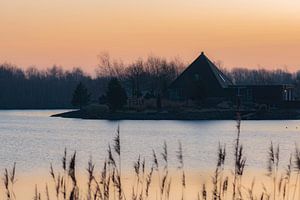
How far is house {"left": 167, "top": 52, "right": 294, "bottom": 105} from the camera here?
68062 millimetres

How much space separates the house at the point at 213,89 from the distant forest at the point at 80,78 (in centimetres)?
345

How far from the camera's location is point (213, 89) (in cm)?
7025

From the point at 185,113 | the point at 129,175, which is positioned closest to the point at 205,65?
the point at 185,113

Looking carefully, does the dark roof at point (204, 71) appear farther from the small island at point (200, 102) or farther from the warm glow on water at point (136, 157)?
the warm glow on water at point (136, 157)

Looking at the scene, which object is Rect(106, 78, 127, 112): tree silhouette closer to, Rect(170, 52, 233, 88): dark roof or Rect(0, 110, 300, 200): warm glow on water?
Rect(170, 52, 233, 88): dark roof

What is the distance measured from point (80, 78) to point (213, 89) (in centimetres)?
8259

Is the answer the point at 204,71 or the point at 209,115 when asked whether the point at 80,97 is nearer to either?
the point at 204,71

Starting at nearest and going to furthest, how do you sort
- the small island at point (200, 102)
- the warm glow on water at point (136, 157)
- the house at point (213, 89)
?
the warm glow on water at point (136, 157) → the small island at point (200, 102) → the house at point (213, 89)

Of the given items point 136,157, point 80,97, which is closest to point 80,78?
point 80,97

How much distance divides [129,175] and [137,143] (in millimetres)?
13953

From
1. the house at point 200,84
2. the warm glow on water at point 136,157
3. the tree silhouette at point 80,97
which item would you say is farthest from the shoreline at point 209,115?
the warm glow on water at point 136,157

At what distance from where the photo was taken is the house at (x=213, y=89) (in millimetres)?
68062

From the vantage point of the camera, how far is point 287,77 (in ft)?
538

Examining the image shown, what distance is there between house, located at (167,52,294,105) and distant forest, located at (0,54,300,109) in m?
3.45
